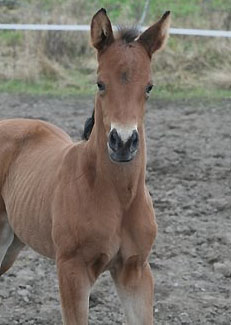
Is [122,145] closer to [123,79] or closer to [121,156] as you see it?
[121,156]

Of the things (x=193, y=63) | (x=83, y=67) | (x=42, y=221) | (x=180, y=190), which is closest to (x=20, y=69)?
(x=83, y=67)

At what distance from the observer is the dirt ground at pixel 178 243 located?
204 inches

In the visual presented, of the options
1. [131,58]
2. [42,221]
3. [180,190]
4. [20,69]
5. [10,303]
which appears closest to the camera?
[131,58]

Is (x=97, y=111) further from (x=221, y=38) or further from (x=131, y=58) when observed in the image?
(x=221, y=38)

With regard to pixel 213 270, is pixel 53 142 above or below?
above

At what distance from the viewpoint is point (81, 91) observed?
12.0 meters

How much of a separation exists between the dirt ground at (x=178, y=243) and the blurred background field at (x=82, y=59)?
1.72 metres

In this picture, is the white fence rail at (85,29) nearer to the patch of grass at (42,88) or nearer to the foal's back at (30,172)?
the patch of grass at (42,88)

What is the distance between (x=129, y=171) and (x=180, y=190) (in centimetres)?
343

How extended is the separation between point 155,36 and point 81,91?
7955 mm

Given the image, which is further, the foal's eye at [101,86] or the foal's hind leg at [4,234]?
the foal's hind leg at [4,234]

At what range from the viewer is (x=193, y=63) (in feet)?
41.3

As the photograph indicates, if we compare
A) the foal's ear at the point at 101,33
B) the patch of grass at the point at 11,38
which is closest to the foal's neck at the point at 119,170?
the foal's ear at the point at 101,33

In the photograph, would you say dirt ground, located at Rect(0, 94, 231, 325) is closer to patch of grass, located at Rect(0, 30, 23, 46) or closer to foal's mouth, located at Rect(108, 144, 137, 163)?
foal's mouth, located at Rect(108, 144, 137, 163)
